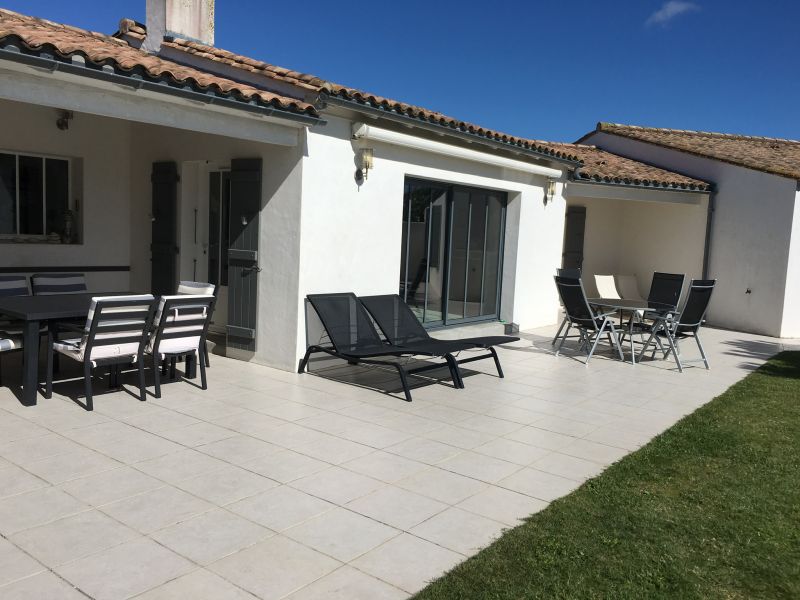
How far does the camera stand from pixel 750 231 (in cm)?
1326

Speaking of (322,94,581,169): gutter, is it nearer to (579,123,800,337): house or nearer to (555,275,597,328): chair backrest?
(555,275,597,328): chair backrest

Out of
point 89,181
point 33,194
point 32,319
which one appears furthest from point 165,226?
point 32,319

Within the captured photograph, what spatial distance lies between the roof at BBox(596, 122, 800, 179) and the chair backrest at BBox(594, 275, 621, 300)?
3237 millimetres

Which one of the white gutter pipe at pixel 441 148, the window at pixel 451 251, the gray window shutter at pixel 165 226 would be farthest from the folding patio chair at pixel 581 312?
the gray window shutter at pixel 165 226

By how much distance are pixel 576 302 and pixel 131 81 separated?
6.00 metres

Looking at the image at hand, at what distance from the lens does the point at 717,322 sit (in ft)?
45.5

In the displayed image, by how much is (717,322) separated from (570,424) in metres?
9.22

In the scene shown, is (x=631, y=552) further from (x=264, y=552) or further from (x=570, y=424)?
(x=570, y=424)

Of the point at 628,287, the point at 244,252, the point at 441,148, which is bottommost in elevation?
the point at 628,287

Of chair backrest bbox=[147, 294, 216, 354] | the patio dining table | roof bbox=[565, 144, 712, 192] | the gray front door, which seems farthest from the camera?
the gray front door

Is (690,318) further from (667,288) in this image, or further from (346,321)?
(346,321)

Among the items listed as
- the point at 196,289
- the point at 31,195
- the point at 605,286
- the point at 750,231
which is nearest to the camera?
the point at 196,289

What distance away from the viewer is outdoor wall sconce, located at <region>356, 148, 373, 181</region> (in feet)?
26.1

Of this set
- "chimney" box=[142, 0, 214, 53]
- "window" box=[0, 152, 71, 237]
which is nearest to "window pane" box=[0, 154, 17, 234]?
"window" box=[0, 152, 71, 237]
